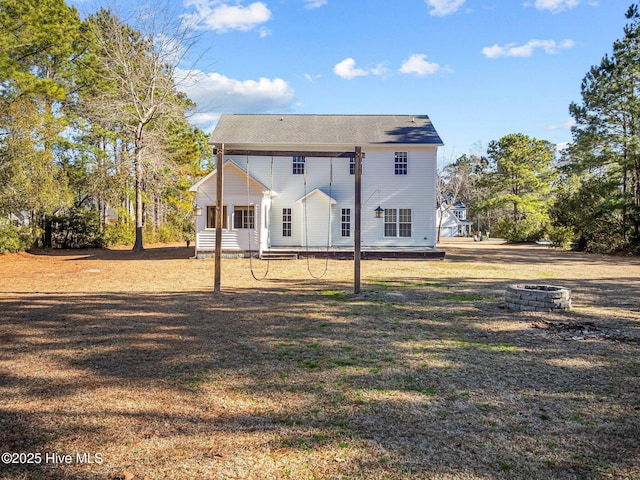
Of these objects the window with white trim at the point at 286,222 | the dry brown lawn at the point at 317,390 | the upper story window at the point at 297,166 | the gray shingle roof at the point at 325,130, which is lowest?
the dry brown lawn at the point at 317,390

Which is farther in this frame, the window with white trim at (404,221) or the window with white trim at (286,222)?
the window with white trim at (404,221)

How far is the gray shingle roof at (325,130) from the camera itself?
21.7 meters

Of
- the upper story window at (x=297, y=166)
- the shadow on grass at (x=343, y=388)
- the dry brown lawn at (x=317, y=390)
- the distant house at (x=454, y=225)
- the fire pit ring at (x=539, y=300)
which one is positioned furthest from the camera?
the distant house at (x=454, y=225)

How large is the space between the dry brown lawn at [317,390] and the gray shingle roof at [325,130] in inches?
566

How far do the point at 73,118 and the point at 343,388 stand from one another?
26.7 meters

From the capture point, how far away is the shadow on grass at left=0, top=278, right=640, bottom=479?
9.75 feet

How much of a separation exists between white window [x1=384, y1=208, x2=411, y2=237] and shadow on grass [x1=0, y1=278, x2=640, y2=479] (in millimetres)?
14534

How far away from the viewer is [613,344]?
5.70m

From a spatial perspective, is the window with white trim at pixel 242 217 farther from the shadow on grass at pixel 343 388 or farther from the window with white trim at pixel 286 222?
the shadow on grass at pixel 343 388

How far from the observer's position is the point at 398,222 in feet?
72.0

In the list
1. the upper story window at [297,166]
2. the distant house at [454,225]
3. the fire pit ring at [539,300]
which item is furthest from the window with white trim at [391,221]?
the distant house at [454,225]

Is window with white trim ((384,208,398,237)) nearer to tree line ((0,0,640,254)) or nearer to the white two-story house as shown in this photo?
the white two-story house

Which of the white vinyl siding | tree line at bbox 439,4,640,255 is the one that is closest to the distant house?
tree line at bbox 439,4,640,255

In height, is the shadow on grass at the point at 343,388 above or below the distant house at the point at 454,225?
below
